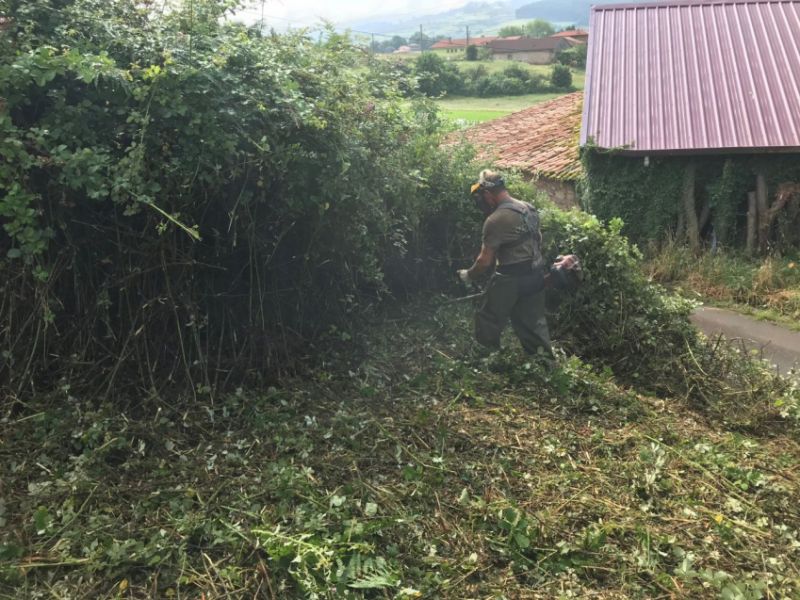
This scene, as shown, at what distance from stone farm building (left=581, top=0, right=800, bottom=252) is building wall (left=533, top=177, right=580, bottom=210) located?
130 cm

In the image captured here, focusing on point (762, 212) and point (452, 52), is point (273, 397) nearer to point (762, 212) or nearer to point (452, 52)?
point (762, 212)

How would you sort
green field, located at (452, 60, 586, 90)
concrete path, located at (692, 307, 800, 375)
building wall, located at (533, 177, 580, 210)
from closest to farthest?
concrete path, located at (692, 307, 800, 375) → building wall, located at (533, 177, 580, 210) → green field, located at (452, 60, 586, 90)

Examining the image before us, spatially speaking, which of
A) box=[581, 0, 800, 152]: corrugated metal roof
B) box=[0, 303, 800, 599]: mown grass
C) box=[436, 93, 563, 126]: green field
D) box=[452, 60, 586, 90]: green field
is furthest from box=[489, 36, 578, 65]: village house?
box=[0, 303, 800, 599]: mown grass

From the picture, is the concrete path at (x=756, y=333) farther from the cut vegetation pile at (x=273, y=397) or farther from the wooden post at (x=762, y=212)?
the wooden post at (x=762, y=212)

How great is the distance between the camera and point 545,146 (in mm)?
16781

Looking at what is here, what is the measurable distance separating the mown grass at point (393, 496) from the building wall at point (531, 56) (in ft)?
248

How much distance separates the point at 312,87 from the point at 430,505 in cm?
328

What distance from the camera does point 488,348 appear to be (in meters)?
6.29

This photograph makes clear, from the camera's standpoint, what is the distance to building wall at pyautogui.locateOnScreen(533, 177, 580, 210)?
14.3 metres

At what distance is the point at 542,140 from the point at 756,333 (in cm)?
992

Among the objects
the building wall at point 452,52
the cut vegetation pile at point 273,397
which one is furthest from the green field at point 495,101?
the cut vegetation pile at point 273,397

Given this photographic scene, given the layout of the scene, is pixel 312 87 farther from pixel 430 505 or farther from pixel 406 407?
pixel 430 505

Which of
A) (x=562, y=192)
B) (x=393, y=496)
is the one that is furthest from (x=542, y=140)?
(x=393, y=496)

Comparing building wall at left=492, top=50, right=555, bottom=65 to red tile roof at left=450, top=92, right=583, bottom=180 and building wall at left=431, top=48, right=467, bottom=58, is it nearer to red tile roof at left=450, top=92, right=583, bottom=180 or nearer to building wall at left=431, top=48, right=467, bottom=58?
building wall at left=431, top=48, right=467, bottom=58
